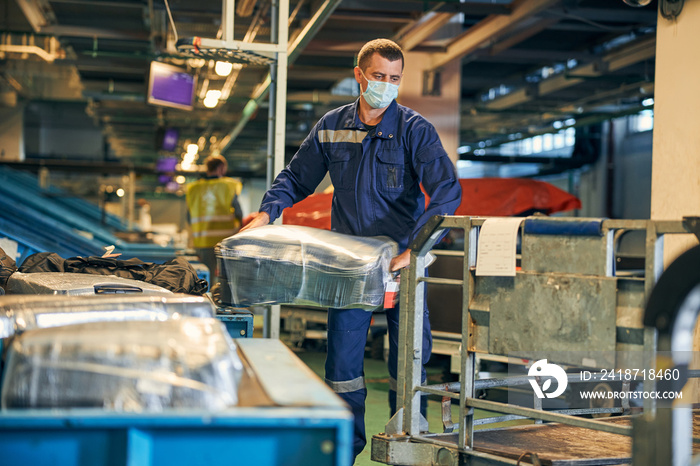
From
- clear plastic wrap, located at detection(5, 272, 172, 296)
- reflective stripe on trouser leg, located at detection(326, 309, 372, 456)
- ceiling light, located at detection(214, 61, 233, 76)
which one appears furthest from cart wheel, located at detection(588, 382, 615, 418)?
ceiling light, located at detection(214, 61, 233, 76)

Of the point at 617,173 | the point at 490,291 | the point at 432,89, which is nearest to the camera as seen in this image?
the point at 490,291

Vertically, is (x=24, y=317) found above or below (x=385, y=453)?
above

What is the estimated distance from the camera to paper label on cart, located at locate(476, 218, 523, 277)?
2.37 meters

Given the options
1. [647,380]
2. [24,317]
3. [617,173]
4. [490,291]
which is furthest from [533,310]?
[617,173]

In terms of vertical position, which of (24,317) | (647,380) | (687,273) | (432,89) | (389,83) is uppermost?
(432,89)

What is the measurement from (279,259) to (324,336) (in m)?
4.35

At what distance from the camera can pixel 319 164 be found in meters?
3.38

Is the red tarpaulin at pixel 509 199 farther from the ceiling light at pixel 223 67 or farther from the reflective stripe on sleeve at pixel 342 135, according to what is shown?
the reflective stripe on sleeve at pixel 342 135

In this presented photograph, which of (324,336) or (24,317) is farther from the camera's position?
(324,336)

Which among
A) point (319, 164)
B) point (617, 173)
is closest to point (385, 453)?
point (319, 164)

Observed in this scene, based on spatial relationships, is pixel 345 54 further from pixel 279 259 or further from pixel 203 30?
pixel 279 259

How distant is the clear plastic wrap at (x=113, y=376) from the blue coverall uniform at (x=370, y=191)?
1.57 m

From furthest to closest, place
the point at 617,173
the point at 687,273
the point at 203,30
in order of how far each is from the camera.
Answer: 1. the point at 617,173
2. the point at 203,30
3. the point at 687,273

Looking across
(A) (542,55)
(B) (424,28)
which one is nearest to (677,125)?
(B) (424,28)
